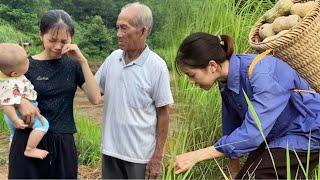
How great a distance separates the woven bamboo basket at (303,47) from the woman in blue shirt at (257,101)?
256 mm

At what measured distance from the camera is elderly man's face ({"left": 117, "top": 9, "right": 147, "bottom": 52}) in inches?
111

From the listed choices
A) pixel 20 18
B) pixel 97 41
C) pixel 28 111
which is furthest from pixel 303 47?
pixel 20 18

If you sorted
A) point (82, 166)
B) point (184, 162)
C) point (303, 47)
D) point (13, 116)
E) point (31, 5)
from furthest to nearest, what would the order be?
point (31, 5) < point (82, 166) < point (303, 47) < point (13, 116) < point (184, 162)

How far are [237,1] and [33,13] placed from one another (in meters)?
5.81

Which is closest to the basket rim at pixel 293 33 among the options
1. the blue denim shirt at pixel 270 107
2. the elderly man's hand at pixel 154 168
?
the blue denim shirt at pixel 270 107

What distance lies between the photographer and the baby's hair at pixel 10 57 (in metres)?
2.74

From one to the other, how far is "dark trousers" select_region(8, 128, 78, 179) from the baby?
9 centimetres

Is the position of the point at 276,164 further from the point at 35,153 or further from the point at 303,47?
the point at 35,153

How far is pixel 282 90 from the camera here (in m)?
2.49

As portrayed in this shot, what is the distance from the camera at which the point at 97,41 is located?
888 centimetres

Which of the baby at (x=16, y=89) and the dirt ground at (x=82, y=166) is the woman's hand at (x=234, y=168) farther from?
the dirt ground at (x=82, y=166)

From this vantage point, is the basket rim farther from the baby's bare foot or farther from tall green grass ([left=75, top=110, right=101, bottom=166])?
tall green grass ([left=75, top=110, right=101, bottom=166])

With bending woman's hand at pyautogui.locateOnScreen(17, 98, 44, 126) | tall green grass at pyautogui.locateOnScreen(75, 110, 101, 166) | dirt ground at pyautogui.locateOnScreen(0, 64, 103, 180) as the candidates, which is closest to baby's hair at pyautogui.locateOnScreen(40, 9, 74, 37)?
bending woman's hand at pyautogui.locateOnScreen(17, 98, 44, 126)

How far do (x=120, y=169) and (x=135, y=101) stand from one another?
0.40m
